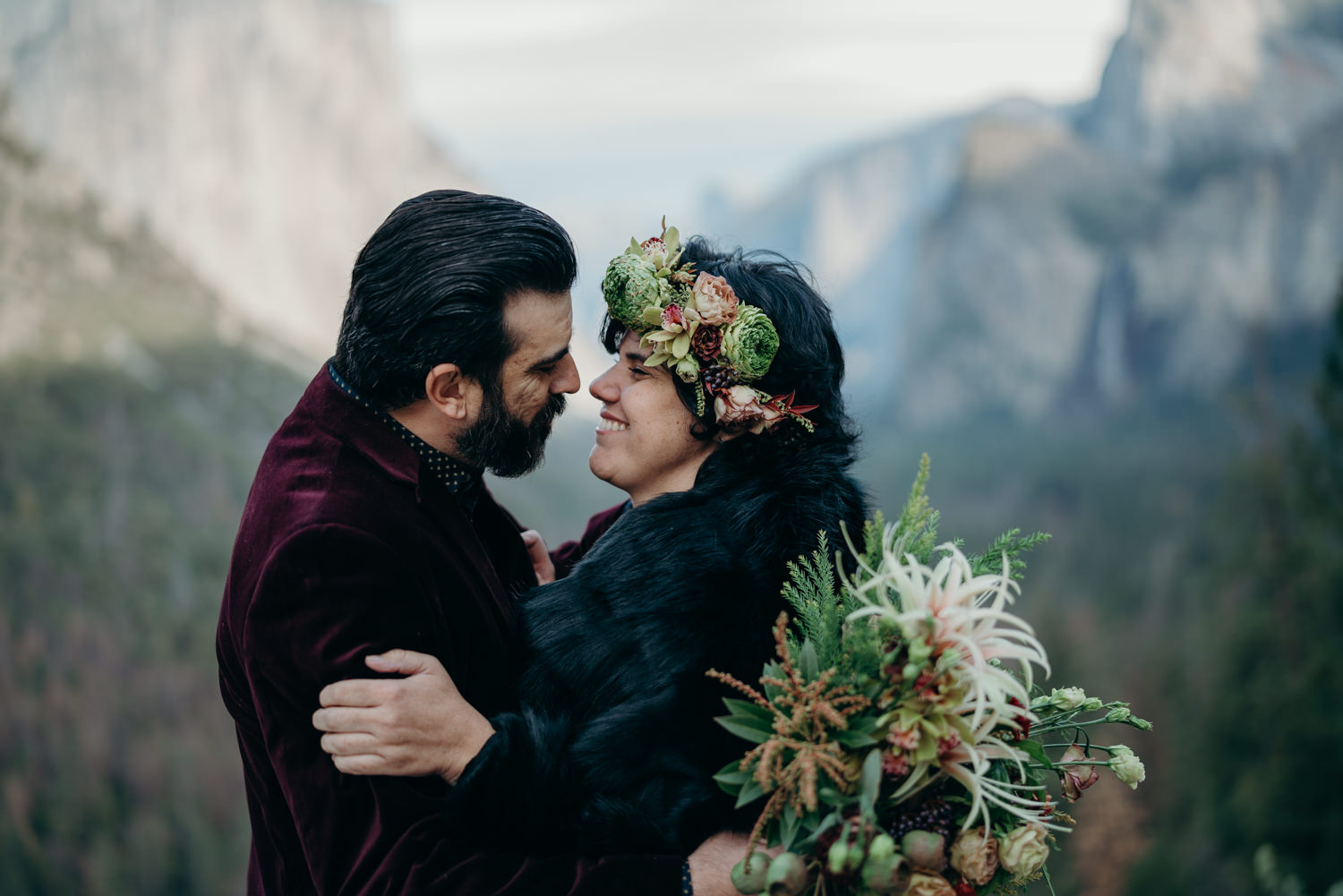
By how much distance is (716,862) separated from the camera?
9.61ft

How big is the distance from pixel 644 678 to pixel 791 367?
1.12m

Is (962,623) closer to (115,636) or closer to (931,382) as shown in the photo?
(115,636)

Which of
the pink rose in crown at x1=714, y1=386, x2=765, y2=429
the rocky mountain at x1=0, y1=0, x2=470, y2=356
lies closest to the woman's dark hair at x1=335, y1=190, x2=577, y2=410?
the pink rose in crown at x1=714, y1=386, x2=765, y2=429

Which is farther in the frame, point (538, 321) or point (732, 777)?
point (538, 321)

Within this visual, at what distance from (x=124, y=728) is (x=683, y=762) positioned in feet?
156

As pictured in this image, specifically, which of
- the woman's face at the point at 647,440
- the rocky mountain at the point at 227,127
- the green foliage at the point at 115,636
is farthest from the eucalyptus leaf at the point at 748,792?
the rocky mountain at the point at 227,127

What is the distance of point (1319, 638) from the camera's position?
27625 millimetres

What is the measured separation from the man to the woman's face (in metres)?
0.24

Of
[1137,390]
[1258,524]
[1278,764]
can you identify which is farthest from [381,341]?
[1137,390]

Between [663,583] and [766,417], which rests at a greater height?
[766,417]

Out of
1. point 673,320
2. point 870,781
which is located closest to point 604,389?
point 673,320

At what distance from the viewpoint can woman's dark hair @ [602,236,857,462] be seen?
3.54 meters

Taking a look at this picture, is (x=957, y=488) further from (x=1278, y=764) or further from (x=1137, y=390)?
(x=1278, y=764)

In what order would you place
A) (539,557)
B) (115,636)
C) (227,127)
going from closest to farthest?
1. (539,557)
2. (115,636)
3. (227,127)
